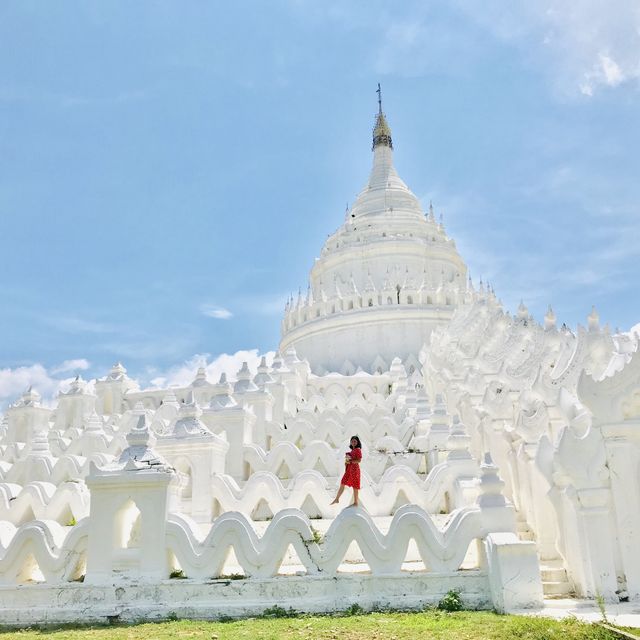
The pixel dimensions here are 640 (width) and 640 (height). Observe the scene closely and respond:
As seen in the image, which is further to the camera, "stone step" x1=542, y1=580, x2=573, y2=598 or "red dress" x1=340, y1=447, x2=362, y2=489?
"red dress" x1=340, y1=447, x2=362, y2=489

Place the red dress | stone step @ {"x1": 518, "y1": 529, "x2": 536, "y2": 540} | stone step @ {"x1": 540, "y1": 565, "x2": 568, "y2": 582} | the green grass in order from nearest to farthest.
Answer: the green grass → stone step @ {"x1": 540, "y1": 565, "x2": 568, "y2": 582} → the red dress → stone step @ {"x1": 518, "y1": 529, "x2": 536, "y2": 540}

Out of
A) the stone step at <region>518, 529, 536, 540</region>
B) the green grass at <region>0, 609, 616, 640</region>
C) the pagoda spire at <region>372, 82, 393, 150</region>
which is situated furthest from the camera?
the pagoda spire at <region>372, 82, 393, 150</region>

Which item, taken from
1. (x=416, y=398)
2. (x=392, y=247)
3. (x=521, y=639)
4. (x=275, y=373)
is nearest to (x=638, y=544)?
(x=521, y=639)

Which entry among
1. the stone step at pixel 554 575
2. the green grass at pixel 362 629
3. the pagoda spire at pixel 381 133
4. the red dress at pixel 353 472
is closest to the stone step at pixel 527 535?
the stone step at pixel 554 575

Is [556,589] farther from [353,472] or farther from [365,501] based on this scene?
[365,501]

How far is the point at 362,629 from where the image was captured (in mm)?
7184

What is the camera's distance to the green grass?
6465 millimetres

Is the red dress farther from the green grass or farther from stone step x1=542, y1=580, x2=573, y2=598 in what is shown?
stone step x1=542, y1=580, x2=573, y2=598

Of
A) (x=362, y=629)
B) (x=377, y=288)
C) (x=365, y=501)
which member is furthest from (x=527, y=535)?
(x=377, y=288)

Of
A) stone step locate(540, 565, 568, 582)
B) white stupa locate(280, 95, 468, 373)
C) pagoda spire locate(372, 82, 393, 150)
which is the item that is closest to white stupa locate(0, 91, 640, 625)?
stone step locate(540, 565, 568, 582)

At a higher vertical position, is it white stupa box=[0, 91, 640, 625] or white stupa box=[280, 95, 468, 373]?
white stupa box=[280, 95, 468, 373]

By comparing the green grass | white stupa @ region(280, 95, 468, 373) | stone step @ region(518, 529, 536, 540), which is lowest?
the green grass

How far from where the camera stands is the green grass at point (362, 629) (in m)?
6.46

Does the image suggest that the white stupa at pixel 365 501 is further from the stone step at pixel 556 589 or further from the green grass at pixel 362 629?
the green grass at pixel 362 629
